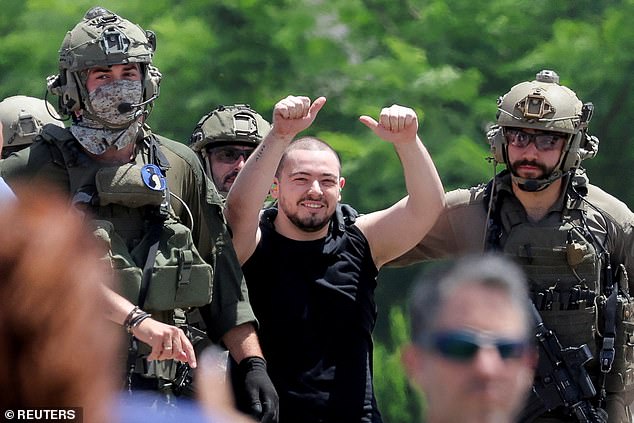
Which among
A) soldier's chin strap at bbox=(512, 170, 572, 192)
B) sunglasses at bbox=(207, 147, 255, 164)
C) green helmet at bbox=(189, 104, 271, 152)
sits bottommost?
soldier's chin strap at bbox=(512, 170, 572, 192)

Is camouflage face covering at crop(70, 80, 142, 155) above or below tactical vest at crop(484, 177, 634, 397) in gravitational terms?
above

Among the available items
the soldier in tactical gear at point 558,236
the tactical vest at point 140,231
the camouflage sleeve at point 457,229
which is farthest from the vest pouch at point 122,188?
the soldier in tactical gear at point 558,236

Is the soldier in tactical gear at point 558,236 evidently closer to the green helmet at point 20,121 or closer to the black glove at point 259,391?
the black glove at point 259,391

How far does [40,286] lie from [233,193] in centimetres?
367

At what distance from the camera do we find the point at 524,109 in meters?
7.12

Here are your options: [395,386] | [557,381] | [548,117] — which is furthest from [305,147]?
[395,386]

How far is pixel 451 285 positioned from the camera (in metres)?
3.11

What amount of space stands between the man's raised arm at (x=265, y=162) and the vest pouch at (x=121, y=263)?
2.20ft

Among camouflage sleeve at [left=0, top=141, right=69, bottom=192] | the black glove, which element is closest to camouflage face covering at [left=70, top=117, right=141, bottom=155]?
camouflage sleeve at [left=0, top=141, right=69, bottom=192]

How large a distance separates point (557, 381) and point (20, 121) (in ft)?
9.60

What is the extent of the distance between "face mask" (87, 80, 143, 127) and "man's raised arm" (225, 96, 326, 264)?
56 cm

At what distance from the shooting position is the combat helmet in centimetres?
709

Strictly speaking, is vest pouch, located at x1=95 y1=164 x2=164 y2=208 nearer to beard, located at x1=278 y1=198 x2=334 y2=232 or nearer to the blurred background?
beard, located at x1=278 y1=198 x2=334 y2=232

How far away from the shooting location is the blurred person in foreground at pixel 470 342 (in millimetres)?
3025
